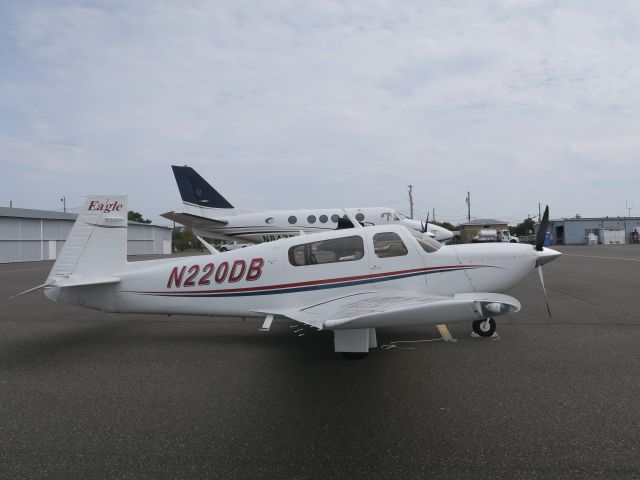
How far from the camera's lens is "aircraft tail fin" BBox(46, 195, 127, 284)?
6.17 m

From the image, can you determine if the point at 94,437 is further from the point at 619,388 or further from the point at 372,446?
the point at 619,388

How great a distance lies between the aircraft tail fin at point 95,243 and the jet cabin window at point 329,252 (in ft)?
8.90

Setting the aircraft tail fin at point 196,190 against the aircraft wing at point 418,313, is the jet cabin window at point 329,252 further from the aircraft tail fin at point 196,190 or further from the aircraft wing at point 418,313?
the aircraft tail fin at point 196,190

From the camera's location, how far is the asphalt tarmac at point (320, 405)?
286 cm

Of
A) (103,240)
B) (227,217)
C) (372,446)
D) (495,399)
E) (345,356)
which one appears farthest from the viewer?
(227,217)

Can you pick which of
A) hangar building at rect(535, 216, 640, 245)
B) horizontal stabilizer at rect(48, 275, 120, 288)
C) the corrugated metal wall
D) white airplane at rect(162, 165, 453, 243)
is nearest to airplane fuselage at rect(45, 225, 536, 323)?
horizontal stabilizer at rect(48, 275, 120, 288)

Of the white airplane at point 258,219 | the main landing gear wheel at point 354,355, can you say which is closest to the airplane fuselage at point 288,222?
the white airplane at point 258,219

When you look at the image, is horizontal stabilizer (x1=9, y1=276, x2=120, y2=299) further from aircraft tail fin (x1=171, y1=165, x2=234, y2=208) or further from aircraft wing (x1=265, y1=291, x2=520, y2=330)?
aircraft tail fin (x1=171, y1=165, x2=234, y2=208)

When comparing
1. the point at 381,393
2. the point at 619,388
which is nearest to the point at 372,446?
the point at 381,393

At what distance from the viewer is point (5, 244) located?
109 feet

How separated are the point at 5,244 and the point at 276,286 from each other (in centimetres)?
3692

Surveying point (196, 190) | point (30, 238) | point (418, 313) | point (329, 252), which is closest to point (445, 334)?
point (329, 252)

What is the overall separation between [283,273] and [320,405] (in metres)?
2.39

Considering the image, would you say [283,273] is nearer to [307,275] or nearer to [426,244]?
[307,275]
